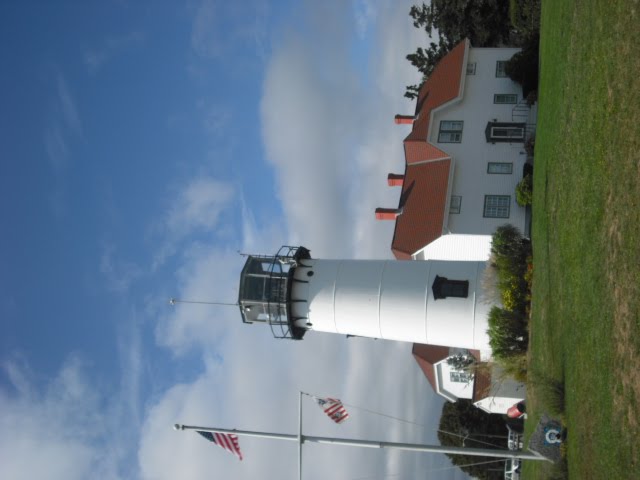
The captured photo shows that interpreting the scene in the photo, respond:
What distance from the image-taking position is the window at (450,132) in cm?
3469

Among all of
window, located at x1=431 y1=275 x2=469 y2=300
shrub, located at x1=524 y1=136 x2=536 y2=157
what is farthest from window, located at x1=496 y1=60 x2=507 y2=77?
window, located at x1=431 y1=275 x2=469 y2=300

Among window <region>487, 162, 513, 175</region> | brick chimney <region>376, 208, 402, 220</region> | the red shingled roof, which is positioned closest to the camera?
the red shingled roof

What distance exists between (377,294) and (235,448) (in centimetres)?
753

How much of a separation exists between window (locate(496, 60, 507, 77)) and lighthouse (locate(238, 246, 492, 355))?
18.0 meters

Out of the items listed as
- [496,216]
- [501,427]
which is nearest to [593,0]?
[496,216]

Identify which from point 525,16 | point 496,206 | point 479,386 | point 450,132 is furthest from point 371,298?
point 525,16

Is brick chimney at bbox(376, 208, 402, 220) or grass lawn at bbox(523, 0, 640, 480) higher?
brick chimney at bbox(376, 208, 402, 220)

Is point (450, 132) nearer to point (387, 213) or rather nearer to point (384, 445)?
point (387, 213)

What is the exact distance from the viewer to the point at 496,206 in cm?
3186

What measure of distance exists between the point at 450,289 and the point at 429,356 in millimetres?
21019

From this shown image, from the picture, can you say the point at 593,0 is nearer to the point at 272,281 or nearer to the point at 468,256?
the point at 272,281

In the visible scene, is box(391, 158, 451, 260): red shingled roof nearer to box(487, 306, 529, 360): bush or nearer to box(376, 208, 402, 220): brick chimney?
box(376, 208, 402, 220): brick chimney

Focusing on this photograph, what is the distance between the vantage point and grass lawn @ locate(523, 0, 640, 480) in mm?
11242

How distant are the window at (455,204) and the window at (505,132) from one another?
4.03 metres
